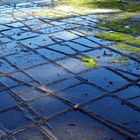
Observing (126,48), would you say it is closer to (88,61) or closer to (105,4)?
(88,61)

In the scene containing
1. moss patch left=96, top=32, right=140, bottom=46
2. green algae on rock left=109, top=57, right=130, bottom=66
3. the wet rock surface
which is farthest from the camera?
moss patch left=96, top=32, right=140, bottom=46

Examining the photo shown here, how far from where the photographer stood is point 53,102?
487 centimetres

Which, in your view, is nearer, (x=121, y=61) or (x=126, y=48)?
(x=121, y=61)

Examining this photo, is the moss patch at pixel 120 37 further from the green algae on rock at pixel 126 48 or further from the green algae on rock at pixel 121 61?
the green algae on rock at pixel 121 61

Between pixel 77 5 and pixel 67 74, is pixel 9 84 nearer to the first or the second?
pixel 67 74

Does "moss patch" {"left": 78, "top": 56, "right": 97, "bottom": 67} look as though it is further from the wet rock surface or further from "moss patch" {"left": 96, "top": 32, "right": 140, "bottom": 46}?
Result: "moss patch" {"left": 96, "top": 32, "right": 140, "bottom": 46}

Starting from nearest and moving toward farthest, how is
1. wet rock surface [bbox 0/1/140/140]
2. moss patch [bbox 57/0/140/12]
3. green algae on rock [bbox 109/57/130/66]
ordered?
wet rock surface [bbox 0/1/140/140] < green algae on rock [bbox 109/57/130/66] < moss patch [bbox 57/0/140/12]

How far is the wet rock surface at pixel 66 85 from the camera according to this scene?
13.8 ft

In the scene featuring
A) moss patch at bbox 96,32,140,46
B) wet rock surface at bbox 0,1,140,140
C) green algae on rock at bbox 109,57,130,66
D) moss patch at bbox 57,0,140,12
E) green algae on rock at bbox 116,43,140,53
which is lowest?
wet rock surface at bbox 0,1,140,140

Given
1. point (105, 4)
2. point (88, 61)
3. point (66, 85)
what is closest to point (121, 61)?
point (88, 61)

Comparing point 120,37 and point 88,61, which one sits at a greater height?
point 120,37

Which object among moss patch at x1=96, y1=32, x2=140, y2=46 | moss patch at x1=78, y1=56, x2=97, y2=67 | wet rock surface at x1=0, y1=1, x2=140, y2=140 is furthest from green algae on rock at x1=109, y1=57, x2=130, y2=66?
moss patch at x1=96, y1=32, x2=140, y2=46

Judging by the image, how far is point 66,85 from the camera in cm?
541

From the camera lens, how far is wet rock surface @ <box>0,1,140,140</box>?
4203 mm
